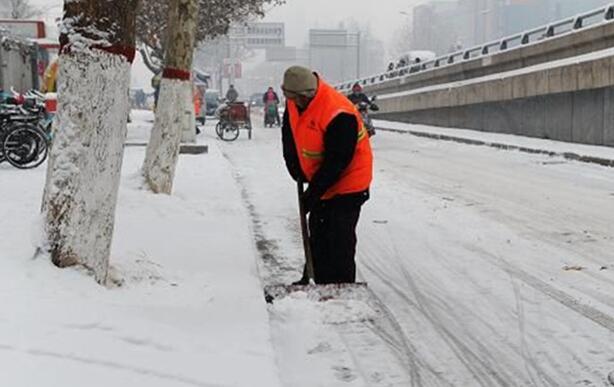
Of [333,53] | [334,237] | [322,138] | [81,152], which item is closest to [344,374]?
[334,237]

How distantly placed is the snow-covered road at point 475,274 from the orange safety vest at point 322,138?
903 mm

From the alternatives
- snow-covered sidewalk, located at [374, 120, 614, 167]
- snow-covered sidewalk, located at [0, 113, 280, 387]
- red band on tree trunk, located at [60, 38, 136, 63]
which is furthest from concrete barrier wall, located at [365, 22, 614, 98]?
red band on tree trunk, located at [60, 38, 136, 63]

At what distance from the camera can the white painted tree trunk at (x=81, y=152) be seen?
14.7 ft

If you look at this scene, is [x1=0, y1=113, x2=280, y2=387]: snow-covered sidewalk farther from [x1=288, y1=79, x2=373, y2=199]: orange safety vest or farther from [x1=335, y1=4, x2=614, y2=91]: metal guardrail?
[x1=335, y1=4, x2=614, y2=91]: metal guardrail

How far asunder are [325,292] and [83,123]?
1834 millimetres

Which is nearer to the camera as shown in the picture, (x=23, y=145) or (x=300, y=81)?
(x=300, y=81)

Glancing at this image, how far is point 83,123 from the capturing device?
449 cm

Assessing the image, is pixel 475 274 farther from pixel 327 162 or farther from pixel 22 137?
pixel 22 137

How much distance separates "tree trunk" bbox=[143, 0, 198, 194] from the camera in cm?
935

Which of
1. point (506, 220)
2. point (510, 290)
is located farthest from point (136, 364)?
point (506, 220)

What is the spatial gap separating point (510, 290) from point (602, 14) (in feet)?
46.0

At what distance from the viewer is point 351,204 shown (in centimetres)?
511

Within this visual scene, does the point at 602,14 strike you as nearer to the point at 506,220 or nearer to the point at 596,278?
the point at 506,220

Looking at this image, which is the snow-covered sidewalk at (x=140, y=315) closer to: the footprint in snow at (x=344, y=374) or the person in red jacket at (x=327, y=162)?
the footprint in snow at (x=344, y=374)
